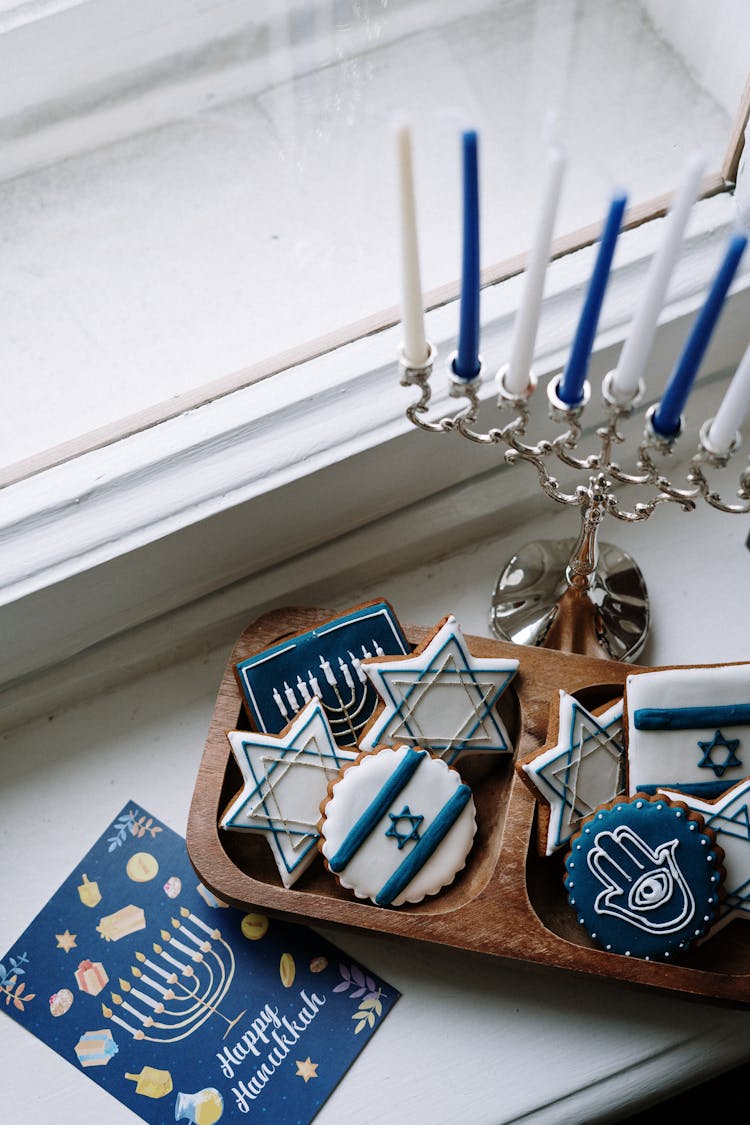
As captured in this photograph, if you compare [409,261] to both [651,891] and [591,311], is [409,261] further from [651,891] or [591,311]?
[651,891]

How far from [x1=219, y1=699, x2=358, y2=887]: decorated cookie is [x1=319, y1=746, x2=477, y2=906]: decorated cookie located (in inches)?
0.8

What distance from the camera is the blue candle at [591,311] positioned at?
437 millimetres

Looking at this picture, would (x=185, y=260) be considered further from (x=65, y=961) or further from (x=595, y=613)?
(x=65, y=961)

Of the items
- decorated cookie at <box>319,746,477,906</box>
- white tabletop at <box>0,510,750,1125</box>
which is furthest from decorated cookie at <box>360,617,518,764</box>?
white tabletop at <box>0,510,750,1125</box>

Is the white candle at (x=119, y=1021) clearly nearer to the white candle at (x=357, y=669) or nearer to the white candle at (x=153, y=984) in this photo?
the white candle at (x=153, y=984)

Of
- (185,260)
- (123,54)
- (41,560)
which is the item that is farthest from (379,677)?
(123,54)

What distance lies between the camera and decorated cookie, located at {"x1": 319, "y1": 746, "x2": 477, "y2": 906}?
68 cm

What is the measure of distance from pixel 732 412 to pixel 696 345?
0.18 ft

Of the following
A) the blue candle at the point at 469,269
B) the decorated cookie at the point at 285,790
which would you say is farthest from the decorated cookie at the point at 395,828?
the blue candle at the point at 469,269

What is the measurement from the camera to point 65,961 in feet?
2.45

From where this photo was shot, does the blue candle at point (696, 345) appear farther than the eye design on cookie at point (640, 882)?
No

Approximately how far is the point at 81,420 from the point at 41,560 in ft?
0.38

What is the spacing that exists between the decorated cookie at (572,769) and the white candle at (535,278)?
0.82 feet

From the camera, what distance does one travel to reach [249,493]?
76cm
